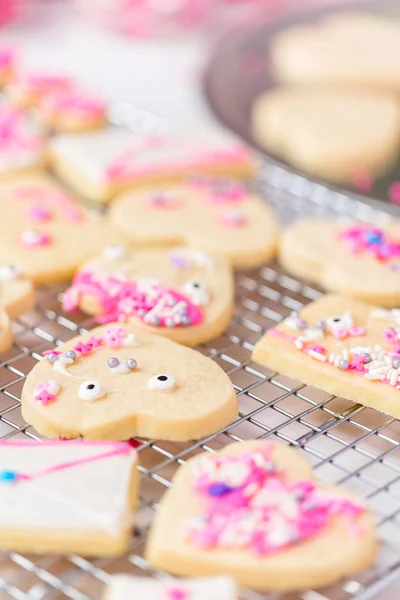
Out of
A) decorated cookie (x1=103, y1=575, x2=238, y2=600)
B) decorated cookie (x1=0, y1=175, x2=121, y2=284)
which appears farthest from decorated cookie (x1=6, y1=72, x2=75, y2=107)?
decorated cookie (x1=103, y1=575, x2=238, y2=600)

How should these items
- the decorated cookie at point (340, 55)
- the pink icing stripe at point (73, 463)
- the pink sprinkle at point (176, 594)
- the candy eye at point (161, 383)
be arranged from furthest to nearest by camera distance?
the decorated cookie at point (340, 55), the candy eye at point (161, 383), the pink icing stripe at point (73, 463), the pink sprinkle at point (176, 594)

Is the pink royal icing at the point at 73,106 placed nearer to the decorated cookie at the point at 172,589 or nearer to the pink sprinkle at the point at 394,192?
the pink sprinkle at the point at 394,192

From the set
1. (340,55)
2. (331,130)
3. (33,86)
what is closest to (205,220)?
(331,130)

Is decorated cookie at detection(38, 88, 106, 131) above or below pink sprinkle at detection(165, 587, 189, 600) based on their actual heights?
above

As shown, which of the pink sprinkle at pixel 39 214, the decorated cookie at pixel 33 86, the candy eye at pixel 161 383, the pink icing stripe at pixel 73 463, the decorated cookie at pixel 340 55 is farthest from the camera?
the decorated cookie at pixel 340 55

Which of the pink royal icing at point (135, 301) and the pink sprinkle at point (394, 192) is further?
the pink sprinkle at point (394, 192)

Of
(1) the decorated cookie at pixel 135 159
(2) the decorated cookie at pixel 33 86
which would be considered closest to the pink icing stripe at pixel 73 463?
(1) the decorated cookie at pixel 135 159

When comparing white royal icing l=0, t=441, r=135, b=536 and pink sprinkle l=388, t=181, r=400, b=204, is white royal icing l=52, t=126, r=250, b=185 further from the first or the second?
white royal icing l=0, t=441, r=135, b=536

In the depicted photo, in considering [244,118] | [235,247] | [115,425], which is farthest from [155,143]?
[115,425]
